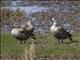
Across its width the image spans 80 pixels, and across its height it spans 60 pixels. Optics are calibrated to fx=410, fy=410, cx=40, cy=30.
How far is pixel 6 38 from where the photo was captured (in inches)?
646

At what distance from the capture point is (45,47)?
14531 millimetres

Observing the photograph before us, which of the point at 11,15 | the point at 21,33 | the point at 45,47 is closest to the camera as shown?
the point at 45,47

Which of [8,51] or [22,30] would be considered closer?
[8,51]

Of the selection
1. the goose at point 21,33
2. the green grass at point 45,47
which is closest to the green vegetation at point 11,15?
the green grass at point 45,47

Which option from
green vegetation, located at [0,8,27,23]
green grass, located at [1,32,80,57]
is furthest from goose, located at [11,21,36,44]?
green vegetation, located at [0,8,27,23]

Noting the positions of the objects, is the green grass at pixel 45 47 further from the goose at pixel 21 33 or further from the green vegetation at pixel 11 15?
the green vegetation at pixel 11 15

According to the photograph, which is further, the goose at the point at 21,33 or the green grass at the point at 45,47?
the goose at the point at 21,33

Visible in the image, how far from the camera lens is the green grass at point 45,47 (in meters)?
13.7

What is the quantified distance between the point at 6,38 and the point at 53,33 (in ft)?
6.86

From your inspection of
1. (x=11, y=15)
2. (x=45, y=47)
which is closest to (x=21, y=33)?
(x=45, y=47)

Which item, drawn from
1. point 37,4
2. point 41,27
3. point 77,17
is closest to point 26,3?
point 37,4

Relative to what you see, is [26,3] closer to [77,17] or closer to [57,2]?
[57,2]

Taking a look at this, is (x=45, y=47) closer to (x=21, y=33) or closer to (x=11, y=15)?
(x=21, y=33)

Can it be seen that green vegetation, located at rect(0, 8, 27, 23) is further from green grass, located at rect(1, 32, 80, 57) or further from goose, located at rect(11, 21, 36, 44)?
goose, located at rect(11, 21, 36, 44)
